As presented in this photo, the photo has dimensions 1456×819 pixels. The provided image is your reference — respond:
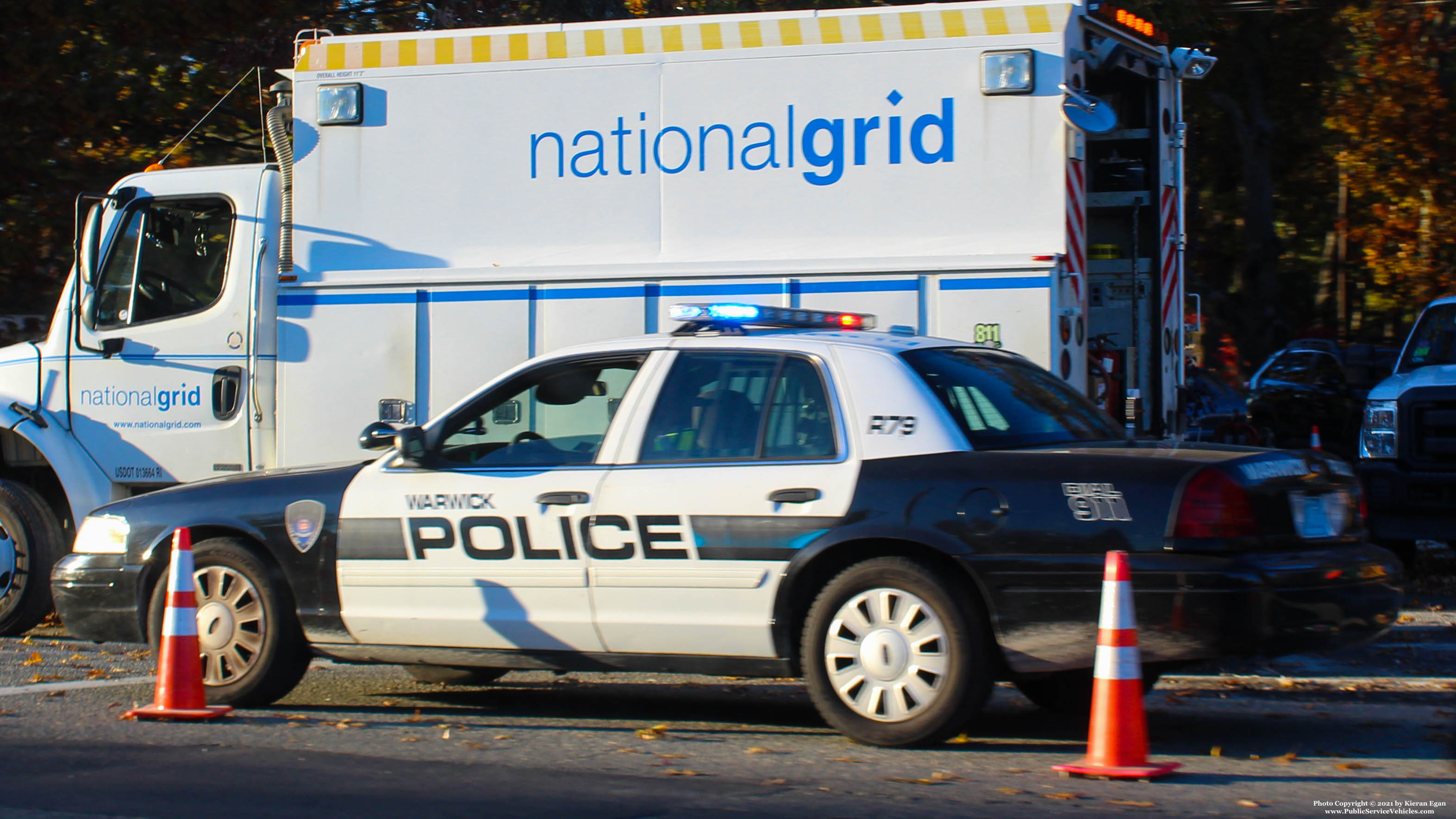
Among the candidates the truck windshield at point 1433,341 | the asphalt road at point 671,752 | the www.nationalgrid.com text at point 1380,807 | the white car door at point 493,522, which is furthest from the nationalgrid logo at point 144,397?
the truck windshield at point 1433,341

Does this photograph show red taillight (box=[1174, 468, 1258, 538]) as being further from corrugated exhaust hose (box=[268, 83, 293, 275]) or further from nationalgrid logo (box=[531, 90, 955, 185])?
corrugated exhaust hose (box=[268, 83, 293, 275])

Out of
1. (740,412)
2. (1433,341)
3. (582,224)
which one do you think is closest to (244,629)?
(740,412)

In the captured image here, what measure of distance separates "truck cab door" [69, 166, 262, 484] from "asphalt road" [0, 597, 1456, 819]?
1.66 metres

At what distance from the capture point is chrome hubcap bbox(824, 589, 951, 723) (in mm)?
5469

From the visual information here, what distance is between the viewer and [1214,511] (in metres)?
5.21

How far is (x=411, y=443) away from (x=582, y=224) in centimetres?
277

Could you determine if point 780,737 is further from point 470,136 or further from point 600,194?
point 470,136

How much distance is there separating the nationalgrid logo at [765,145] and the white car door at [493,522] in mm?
2530

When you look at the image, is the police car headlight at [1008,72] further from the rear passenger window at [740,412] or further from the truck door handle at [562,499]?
the truck door handle at [562,499]

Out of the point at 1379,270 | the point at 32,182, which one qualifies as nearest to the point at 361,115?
the point at 32,182

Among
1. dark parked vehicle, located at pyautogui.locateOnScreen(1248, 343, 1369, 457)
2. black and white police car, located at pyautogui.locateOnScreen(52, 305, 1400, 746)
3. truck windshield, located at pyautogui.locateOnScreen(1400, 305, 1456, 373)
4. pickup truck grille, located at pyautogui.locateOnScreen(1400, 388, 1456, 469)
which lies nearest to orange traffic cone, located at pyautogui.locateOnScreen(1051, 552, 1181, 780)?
black and white police car, located at pyautogui.locateOnScreen(52, 305, 1400, 746)

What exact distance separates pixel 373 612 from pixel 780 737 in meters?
1.78

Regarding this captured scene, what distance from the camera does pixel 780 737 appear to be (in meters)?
6.10

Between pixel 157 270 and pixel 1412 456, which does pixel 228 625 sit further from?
pixel 1412 456
